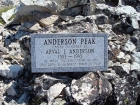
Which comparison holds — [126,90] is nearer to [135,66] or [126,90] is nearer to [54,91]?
[135,66]

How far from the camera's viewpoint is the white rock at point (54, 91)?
632 cm

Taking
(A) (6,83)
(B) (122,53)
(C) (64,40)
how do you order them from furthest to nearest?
(B) (122,53), (A) (6,83), (C) (64,40)

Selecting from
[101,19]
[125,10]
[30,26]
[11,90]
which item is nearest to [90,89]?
[11,90]

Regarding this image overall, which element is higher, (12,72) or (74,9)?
(74,9)

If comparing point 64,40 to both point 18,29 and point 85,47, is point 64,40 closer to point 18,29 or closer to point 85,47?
point 85,47

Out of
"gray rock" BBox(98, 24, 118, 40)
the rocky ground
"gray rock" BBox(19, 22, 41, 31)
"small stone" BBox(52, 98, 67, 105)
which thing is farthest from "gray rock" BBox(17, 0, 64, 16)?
"small stone" BBox(52, 98, 67, 105)

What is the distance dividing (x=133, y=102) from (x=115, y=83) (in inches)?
20.5

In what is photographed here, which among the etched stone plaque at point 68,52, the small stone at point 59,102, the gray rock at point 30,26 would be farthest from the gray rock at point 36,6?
the small stone at point 59,102

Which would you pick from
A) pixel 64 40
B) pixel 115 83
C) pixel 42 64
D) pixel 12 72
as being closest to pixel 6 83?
pixel 12 72

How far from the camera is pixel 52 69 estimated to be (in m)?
6.75

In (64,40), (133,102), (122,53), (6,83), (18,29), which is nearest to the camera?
(133,102)

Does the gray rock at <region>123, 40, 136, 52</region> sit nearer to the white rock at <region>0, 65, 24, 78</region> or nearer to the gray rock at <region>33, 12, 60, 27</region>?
the gray rock at <region>33, 12, 60, 27</region>

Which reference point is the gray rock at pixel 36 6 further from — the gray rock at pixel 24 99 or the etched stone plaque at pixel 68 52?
the gray rock at pixel 24 99

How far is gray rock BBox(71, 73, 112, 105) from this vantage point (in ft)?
19.8
